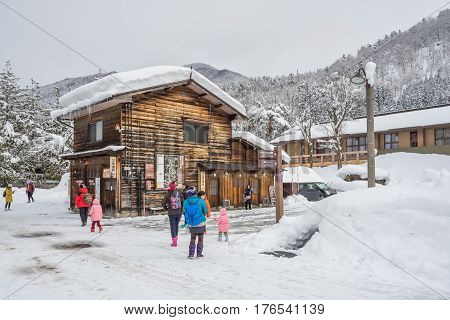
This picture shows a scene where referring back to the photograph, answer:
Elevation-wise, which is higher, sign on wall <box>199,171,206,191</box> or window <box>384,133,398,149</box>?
window <box>384,133,398,149</box>

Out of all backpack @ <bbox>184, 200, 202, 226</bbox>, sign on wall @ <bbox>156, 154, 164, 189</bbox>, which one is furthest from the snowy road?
sign on wall @ <bbox>156, 154, 164, 189</bbox>

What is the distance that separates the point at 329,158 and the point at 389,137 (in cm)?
648

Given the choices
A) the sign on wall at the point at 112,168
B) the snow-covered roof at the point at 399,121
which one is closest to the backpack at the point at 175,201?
the sign on wall at the point at 112,168

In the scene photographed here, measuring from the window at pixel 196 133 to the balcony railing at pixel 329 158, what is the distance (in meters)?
19.1

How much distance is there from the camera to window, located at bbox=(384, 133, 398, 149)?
37.8 m

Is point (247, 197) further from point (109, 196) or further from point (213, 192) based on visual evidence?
point (109, 196)

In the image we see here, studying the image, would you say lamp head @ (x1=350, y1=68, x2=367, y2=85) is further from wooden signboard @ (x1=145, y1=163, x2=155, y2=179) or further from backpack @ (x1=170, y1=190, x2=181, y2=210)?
wooden signboard @ (x1=145, y1=163, x2=155, y2=179)

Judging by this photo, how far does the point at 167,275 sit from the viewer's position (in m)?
6.85

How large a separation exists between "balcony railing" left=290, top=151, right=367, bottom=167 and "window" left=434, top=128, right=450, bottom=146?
6359 millimetres

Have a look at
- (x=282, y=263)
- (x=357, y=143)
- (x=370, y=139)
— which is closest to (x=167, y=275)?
(x=282, y=263)

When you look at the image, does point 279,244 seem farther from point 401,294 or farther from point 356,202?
point 401,294

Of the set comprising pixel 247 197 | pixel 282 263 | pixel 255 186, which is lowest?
pixel 282 263

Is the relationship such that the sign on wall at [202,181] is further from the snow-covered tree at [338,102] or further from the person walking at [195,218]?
the snow-covered tree at [338,102]

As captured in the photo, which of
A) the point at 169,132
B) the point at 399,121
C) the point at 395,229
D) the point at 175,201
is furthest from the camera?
the point at 399,121
